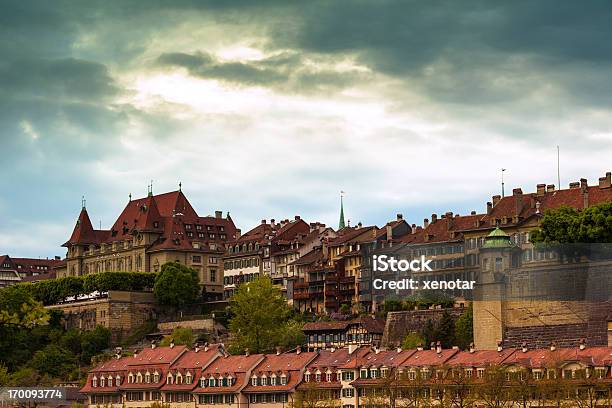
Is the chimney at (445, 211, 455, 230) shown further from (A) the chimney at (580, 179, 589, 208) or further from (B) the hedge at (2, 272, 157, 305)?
(B) the hedge at (2, 272, 157, 305)

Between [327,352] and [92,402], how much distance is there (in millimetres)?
23667

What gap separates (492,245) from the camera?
3871 inches

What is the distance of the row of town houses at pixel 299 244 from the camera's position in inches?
4574

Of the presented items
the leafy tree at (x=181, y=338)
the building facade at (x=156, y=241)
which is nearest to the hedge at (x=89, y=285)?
the building facade at (x=156, y=241)

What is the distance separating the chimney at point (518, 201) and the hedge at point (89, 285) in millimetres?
51858

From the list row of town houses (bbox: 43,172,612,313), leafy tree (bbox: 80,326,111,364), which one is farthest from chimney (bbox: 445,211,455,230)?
leafy tree (bbox: 80,326,111,364)

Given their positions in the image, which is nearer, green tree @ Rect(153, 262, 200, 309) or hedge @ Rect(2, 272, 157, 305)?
green tree @ Rect(153, 262, 200, 309)

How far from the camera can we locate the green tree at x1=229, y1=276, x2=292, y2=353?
117 metres

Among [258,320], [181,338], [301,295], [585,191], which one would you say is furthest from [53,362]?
[585,191]

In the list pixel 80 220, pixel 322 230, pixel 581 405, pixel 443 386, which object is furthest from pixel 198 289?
pixel 581 405

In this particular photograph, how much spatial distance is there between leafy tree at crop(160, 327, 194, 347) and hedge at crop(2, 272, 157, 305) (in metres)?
21.5

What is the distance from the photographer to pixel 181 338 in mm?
127875

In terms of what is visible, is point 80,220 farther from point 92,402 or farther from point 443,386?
point 443,386

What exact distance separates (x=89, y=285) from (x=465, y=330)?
65.4 meters
